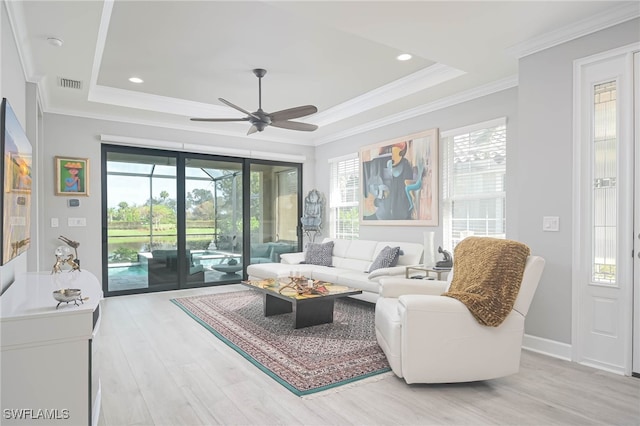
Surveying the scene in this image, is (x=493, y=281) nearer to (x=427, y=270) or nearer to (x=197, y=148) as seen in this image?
(x=427, y=270)

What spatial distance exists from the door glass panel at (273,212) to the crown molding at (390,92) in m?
1.41

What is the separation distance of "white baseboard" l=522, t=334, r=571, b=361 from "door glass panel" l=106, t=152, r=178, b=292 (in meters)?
4.99

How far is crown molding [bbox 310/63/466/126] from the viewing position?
421 cm

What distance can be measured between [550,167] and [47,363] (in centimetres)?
365

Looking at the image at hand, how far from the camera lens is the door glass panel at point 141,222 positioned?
5.66 metres

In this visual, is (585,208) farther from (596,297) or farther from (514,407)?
(514,407)

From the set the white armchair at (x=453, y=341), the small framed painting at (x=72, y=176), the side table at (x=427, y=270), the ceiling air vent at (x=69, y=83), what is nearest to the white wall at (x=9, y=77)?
the ceiling air vent at (x=69, y=83)

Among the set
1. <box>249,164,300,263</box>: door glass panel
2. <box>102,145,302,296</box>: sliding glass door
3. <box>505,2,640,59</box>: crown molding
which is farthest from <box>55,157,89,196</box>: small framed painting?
<box>505,2,640,59</box>: crown molding

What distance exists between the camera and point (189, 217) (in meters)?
6.26

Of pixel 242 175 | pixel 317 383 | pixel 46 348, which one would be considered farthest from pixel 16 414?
pixel 242 175

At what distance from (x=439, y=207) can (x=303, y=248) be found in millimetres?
3262

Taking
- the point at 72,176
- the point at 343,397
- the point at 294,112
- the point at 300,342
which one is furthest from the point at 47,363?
the point at 72,176

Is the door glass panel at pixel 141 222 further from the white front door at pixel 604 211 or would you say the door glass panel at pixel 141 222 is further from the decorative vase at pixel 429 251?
the white front door at pixel 604 211

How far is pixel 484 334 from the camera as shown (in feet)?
8.38
